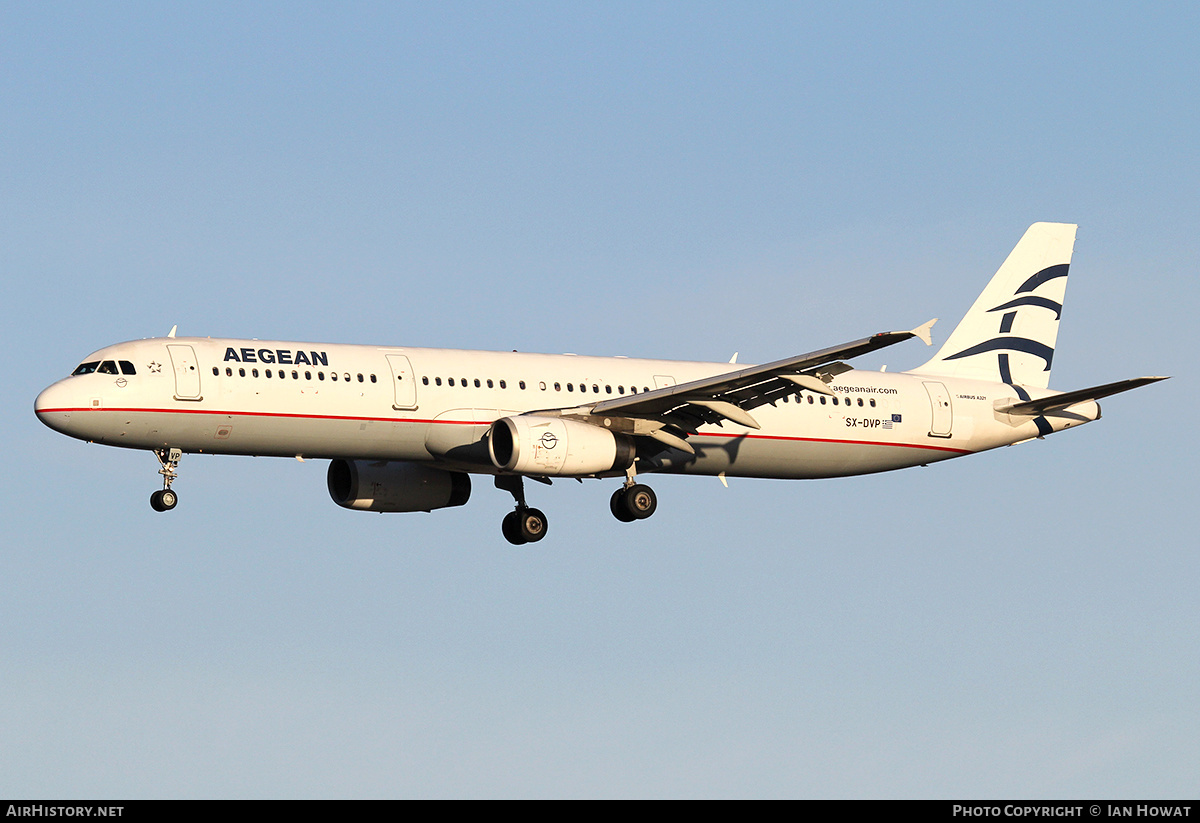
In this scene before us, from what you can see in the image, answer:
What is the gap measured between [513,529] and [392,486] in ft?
12.4

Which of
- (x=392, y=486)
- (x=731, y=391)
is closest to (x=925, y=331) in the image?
(x=731, y=391)

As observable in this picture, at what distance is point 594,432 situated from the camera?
48.6m

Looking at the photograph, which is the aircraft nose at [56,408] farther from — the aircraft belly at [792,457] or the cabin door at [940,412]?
the cabin door at [940,412]

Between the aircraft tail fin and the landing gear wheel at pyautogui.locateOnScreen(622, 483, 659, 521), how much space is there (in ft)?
38.7

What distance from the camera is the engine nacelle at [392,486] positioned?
174ft

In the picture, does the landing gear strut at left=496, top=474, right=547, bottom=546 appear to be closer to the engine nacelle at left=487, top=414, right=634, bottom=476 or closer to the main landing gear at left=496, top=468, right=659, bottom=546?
the main landing gear at left=496, top=468, right=659, bottom=546

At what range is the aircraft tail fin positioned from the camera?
5853 cm

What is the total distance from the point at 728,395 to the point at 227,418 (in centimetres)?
1339

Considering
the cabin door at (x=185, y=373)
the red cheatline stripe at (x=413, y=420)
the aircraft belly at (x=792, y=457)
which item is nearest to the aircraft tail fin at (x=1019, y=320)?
the aircraft belly at (x=792, y=457)

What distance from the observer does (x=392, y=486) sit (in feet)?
175

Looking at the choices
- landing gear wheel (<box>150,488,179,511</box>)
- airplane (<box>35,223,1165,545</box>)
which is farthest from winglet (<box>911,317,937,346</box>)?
landing gear wheel (<box>150,488,179,511</box>)

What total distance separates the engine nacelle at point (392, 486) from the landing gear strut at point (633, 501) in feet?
16.6
